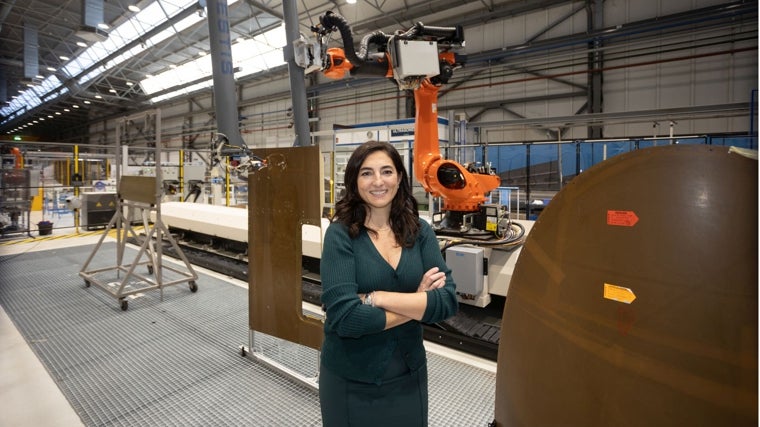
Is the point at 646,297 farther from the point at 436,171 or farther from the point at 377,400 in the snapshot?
the point at 436,171

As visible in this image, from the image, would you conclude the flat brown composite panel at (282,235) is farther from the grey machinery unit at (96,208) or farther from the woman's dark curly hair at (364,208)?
the grey machinery unit at (96,208)

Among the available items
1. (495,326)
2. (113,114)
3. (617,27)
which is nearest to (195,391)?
(495,326)

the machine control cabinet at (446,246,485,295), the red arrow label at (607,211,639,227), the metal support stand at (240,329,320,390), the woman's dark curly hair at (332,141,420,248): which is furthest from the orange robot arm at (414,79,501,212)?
the red arrow label at (607,211,639,227)

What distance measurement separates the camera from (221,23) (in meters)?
3.59

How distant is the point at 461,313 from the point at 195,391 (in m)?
2.22

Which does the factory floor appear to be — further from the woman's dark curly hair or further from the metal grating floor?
the woman's dark curly hair

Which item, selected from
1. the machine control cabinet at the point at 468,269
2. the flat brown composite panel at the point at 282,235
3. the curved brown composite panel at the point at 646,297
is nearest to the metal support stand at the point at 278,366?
the flat brown composite panel at the point at 282,235

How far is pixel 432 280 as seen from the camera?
1547mm

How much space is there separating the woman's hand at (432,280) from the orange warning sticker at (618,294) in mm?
654

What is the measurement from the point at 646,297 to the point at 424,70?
2721 mm

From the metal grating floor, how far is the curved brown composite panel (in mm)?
1605

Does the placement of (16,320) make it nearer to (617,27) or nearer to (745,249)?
(745,249)

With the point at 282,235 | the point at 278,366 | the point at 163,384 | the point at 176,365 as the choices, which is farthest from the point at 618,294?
the point at 176,365

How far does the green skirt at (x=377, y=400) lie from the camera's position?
1481 mm
